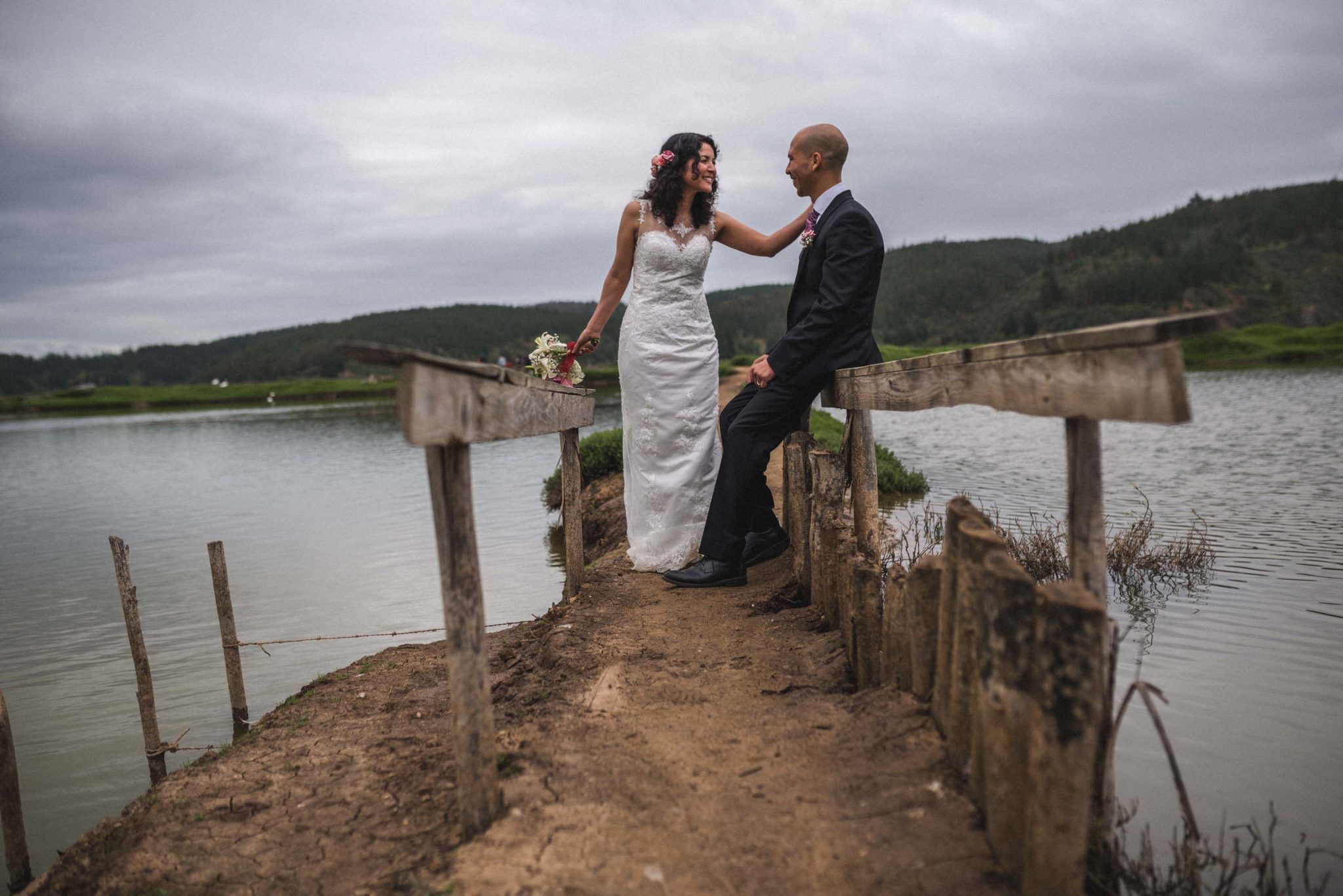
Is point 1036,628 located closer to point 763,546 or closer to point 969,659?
point 969,659

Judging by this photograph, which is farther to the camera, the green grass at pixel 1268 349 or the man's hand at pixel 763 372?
the green grass at pixel 1268 349

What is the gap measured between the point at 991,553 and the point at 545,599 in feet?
24.3

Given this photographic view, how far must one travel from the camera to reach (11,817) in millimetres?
4820

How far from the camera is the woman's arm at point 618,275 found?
654 centimetres

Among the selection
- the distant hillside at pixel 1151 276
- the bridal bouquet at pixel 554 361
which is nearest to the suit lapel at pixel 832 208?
the bridal bouquet at pixel 554 361

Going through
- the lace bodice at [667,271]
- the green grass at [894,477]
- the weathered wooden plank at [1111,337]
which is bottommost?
the green grass at [894,477]

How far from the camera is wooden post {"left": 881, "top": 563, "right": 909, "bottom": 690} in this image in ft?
11.6

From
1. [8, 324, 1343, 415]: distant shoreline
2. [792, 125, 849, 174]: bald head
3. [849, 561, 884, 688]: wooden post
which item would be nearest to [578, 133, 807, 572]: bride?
[792, 125, 849, 174]: bald head

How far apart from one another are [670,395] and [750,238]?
1.39 m

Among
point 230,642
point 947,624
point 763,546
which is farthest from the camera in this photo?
point 763,546

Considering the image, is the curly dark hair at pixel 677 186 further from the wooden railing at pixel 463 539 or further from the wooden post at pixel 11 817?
the wooden post at pixel 11 817

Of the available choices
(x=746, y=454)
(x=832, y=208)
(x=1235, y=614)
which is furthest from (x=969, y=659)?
(x=1235, y=614)

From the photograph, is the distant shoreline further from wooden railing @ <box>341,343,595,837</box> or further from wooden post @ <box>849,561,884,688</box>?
wooden railing @ <box>341,343,595,837</box>

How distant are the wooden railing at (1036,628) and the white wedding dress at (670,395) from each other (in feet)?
9.95
